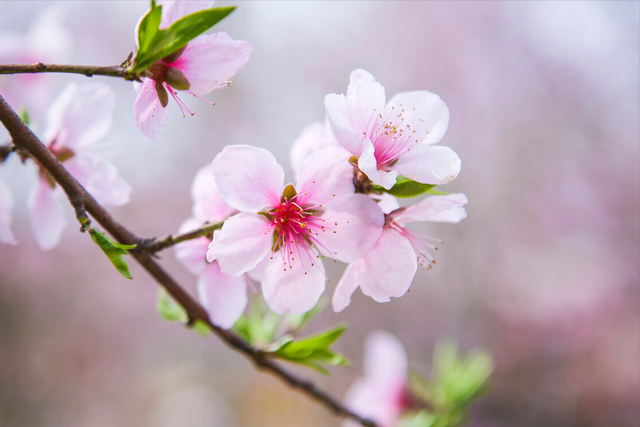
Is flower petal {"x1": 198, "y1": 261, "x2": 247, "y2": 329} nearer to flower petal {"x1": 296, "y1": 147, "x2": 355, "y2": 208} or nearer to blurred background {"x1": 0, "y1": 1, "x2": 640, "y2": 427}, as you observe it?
flower petal {"x1": 296, "y1": 147, "x2": 355, "y2": 208}

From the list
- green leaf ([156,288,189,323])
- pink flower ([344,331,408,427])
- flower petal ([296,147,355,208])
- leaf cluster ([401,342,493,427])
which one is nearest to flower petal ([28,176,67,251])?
green leaf ([156,288,189,323])

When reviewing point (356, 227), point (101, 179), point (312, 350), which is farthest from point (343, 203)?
point (101, 179)

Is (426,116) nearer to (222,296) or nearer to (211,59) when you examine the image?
(211,59)

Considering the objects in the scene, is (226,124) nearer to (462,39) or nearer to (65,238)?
(65,238)

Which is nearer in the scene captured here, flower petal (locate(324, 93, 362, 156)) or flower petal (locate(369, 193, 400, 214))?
flower petal (locate(324, 93, 362, 156))

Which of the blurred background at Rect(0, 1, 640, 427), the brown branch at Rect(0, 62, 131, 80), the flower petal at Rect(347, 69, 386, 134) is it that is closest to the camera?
the brown branch at Rect(0, 62, 131, 80)

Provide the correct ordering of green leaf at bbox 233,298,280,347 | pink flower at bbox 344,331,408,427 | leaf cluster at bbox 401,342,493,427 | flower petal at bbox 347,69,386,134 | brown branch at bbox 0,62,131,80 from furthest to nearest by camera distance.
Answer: pink flower at bbox 344,331,408,427, leaf cluster at bbox 401,342,493,427, green leaf at bbox 233,298,280,347, flower petal at bbox 347,69,386,134, brown branch at bbox 0,62,131,80

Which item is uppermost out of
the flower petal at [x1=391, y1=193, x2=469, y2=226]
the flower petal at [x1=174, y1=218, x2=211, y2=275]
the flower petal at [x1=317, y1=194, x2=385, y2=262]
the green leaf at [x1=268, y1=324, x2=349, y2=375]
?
the flower petal at [x1=391, y1=193, x2=469, y2=226]
